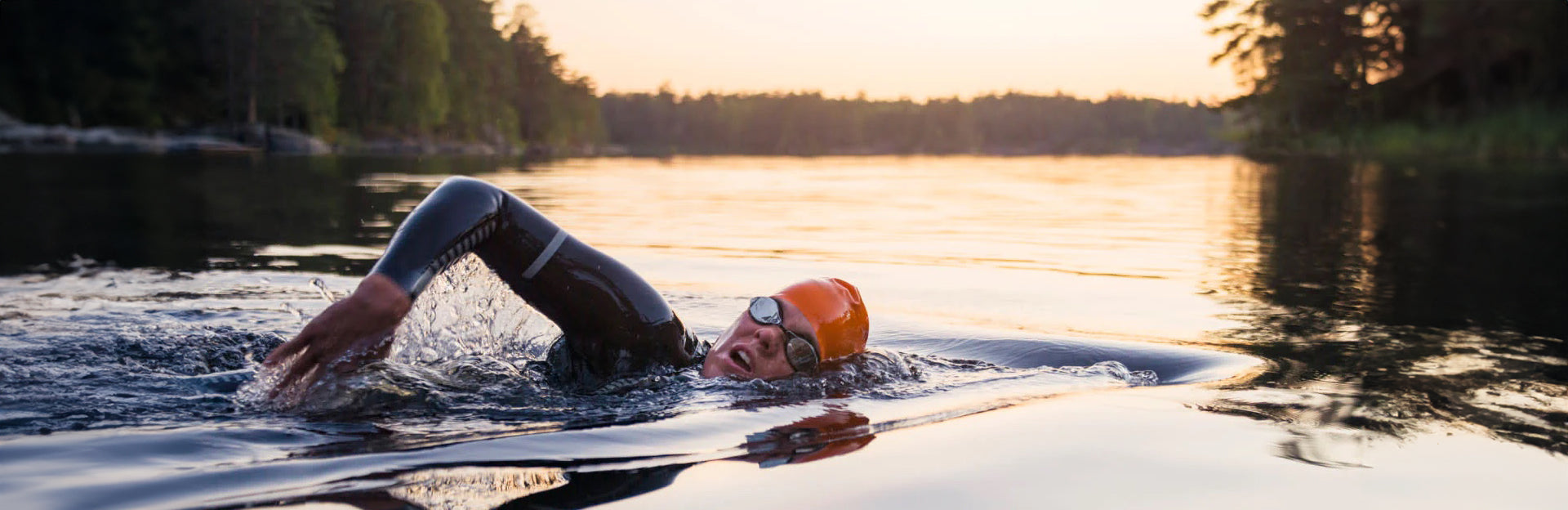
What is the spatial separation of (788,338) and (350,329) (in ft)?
5.29

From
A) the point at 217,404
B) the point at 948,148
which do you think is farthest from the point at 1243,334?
the point at 948,148

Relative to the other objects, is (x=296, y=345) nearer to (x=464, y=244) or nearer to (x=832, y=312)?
(x=464, y=244)

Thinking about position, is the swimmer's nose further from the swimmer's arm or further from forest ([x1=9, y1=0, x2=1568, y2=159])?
forest ([x1=9, y1=0, x2=1568, y2=159])

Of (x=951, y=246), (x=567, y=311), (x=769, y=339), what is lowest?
(x=951, y=246)

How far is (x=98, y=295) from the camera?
7270 mm

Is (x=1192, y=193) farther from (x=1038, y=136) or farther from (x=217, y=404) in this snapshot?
(x=1038, y=136)

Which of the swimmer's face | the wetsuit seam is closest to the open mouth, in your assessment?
the swimmer's face

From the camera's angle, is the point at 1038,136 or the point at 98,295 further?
the point at 1038,136

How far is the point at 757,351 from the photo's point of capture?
15.1 ft

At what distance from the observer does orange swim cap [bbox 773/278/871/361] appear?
466 centimetres

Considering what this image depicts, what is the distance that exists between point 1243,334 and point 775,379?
112 inches

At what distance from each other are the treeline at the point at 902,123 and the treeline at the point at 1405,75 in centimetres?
12541

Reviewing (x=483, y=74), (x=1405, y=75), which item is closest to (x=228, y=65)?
(x=483, y=74)

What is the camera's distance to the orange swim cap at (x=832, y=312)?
466 centimetres
